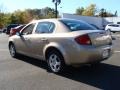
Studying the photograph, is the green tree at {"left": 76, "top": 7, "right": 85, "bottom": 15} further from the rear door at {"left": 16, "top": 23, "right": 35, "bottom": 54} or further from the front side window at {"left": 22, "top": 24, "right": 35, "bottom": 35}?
the front side window at {"left": 22, "top": 24, "right": 35, "bottom": 35}

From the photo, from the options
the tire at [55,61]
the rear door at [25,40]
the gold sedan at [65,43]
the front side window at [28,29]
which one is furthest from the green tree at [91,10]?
→ the tire at [55,61]

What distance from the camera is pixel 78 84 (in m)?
7.12

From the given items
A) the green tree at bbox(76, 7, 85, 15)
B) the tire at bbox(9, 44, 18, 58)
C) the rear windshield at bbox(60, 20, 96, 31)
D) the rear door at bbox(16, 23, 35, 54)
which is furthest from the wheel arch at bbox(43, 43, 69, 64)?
the green tree at bbox(76, 7, 85, 15)

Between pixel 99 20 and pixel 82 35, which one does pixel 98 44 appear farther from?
pixel 99 20

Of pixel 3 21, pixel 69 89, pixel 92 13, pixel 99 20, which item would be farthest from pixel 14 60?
pixel 92 13

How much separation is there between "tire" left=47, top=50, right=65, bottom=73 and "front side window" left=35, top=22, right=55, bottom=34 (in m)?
0.70

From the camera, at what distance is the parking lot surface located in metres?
6.90

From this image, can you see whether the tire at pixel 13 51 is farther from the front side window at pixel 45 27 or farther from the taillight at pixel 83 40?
the taillight at pixel 83 40

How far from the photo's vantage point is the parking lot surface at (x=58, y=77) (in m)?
6.90

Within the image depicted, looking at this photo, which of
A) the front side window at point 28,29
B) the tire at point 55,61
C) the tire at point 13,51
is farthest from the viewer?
A: the tire at point 13,51

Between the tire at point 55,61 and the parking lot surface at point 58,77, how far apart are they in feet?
0.55

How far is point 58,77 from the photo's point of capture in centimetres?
791

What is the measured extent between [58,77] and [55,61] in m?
0.58

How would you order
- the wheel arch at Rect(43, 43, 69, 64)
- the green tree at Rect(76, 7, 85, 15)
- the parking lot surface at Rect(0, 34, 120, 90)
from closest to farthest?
the parking lot surface at Rect(0, 34, 120, 90)
the wheel arch at Rect(43, 43, 69, 64)
the green tree at Rect(76, 7, 85, 15)
